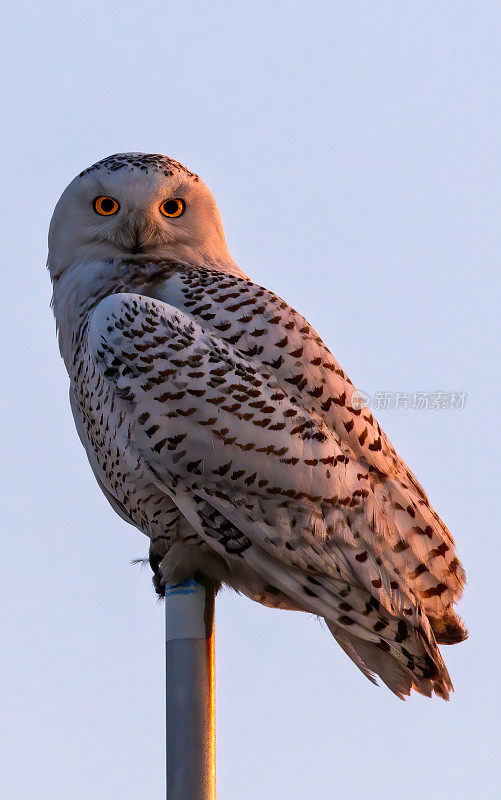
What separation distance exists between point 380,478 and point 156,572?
943 mm

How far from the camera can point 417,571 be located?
14.5ft

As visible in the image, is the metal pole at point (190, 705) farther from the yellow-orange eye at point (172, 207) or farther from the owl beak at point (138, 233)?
the yellow-orange eye at point (172, 207)

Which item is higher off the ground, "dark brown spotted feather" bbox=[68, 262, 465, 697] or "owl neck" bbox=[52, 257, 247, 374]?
"owl neck" bbox=[52, 257, 247, 374]

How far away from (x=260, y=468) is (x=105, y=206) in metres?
1.42

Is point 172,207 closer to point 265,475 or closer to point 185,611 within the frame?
point 265,475

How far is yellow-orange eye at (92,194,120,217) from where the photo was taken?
4.94 m

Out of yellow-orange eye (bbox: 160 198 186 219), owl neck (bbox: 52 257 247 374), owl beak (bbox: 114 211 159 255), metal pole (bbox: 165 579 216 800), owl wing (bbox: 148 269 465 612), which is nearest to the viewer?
metal pole (bbox: 165 579 216 800)

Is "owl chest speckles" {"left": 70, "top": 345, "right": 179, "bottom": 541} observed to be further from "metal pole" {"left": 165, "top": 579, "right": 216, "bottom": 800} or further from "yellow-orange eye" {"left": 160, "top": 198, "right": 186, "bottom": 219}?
"yellow-orange eye" {"left": 160, "top": 198, "right": 186, "bottom": 219}

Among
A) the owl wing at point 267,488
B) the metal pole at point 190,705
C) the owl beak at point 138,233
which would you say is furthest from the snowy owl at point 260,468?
the metal pole at point 190,705

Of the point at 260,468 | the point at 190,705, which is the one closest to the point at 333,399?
the point at 260,468

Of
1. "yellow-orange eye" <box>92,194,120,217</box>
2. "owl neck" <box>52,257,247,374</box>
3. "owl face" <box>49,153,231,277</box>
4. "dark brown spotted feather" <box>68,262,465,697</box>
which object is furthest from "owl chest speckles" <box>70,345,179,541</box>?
"yellow-orange eye" <box>92,194,120,217</box>

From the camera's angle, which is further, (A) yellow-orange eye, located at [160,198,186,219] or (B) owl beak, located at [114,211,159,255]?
(A) yellow-orange eye, located at [160,198,186,219]

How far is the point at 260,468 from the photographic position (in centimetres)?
431

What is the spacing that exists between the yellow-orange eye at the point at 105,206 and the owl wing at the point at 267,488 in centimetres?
67
